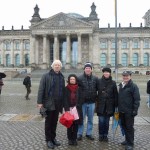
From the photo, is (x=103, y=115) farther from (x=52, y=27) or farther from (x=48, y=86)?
(x=52, y=27)

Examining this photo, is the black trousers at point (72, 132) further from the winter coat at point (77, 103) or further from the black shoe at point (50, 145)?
the black shoe at point (50, 145)

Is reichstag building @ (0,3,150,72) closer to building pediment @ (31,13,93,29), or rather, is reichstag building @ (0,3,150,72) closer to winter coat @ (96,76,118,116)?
building pediment @ (31,13,93,29)

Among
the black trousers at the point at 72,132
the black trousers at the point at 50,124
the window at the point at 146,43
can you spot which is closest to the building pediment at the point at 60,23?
the window at the point at 146,43

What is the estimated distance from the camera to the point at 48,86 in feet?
27.3

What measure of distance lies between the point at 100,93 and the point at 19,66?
249 ft

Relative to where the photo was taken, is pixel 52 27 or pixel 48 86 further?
pixel 52 27

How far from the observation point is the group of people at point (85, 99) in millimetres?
8312

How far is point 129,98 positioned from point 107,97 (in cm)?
83

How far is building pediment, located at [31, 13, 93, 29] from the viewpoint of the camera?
78.5 metres

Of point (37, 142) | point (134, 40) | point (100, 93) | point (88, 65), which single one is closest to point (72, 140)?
point (37, 142)

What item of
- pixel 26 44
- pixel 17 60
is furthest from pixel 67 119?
pixel 17 60

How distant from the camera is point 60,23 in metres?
79.2

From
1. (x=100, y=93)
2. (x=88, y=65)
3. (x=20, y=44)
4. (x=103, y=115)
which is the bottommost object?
(x=103, y=115)

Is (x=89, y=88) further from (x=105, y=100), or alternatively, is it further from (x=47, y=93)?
(x=47, y=93)
